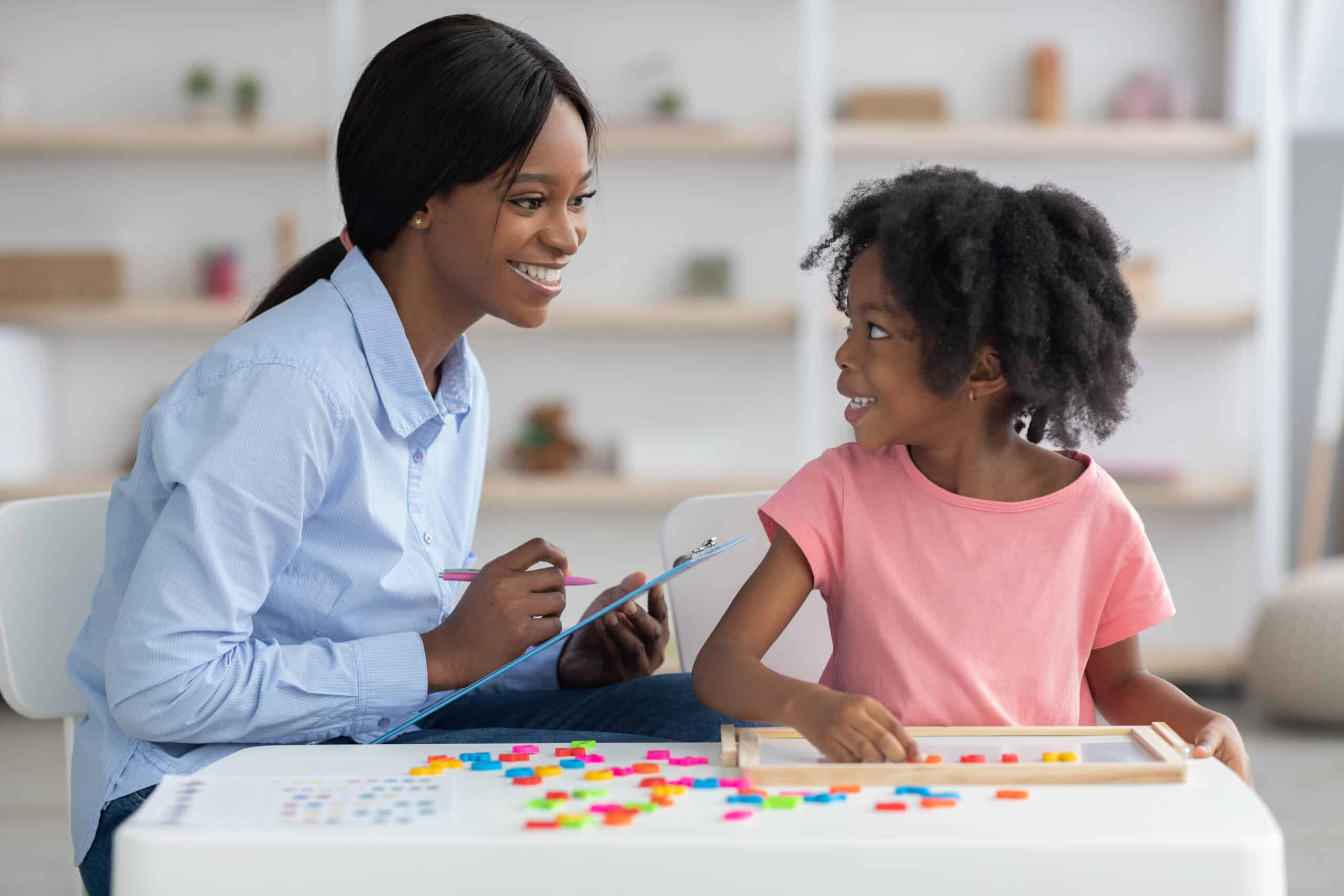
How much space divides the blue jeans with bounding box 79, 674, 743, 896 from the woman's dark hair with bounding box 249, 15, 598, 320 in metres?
0.52

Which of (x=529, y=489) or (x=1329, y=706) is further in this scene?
(x=529, y=489)

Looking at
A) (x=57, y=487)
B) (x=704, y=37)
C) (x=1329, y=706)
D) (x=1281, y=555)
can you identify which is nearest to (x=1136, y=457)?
(x=1281, y=555)

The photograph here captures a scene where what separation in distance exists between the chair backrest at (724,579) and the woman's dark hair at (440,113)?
16.9 inches

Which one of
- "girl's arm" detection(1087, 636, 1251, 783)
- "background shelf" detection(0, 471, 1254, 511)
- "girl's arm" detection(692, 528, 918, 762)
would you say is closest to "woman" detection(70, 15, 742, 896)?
"girl's arm" detection(692, 528, 918, 762)

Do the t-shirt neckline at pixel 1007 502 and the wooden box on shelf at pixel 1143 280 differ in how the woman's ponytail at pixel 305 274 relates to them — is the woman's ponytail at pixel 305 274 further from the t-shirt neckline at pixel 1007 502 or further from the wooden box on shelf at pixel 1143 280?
the wooden box on shelf at pixel 1143 280

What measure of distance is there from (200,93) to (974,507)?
3.37 metres

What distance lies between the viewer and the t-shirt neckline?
1180 mm

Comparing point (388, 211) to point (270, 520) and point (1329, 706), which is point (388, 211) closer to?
point (270, 520)

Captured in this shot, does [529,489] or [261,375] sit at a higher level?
[261,375]

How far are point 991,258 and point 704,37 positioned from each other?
3.15m

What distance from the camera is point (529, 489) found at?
389 cm

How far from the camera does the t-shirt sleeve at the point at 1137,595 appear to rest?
1.18 meters

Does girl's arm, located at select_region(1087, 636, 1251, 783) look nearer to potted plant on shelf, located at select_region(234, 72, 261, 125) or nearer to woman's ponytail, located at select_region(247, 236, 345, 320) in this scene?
woman's ponytail, located at select_region(247, 236, 345, 320)

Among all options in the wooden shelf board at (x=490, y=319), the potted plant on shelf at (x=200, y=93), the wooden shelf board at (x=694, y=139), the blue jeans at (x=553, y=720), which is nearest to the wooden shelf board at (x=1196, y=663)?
the wooden shelf board at (x=490, y=319)
